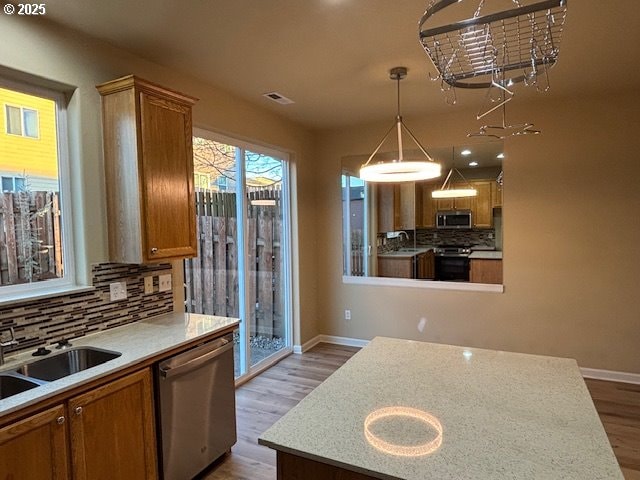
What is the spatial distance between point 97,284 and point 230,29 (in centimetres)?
172

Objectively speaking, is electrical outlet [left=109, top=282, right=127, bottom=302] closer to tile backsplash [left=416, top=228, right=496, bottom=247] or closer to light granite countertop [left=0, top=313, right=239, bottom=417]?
light granite countertop [left=0, top=313, right=239, bottom=417]

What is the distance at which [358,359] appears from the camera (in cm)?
182

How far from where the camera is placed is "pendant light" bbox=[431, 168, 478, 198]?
4.29m

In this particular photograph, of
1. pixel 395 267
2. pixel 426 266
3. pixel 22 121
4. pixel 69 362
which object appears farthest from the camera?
pixel 395 267

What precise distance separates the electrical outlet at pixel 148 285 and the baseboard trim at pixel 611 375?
3.95 metres

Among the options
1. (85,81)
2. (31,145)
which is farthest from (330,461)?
(85,81)

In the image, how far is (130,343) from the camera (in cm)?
221

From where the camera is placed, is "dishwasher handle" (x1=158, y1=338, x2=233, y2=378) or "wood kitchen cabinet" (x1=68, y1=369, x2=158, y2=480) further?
"dishwasher handle" (x1=158, y1=338, x2=233, y2=378)

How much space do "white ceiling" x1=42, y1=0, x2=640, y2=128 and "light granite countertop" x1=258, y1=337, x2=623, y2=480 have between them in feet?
6.04

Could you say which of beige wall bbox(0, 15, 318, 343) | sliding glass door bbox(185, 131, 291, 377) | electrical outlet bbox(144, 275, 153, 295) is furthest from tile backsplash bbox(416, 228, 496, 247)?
electrical outlet bbox(144, 275, 153, 295)

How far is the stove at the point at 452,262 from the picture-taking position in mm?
4363

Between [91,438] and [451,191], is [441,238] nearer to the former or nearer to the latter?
[451,191]

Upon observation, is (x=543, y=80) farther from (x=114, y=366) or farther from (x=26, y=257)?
(x=26, y=257)

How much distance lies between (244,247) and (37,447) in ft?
7.99
